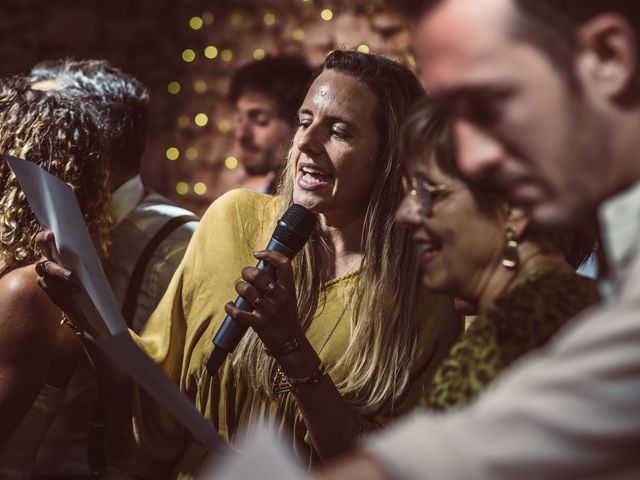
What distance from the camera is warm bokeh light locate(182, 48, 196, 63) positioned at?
14.5 ft

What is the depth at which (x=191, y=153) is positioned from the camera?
14.5 ft

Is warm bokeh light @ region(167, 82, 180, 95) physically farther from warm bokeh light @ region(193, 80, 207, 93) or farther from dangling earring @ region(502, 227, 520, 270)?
dangling earring @ region(502, 227, 520, 270)

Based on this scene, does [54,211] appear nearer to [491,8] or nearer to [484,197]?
[484,197]

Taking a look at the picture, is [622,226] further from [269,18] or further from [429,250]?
[269,18]

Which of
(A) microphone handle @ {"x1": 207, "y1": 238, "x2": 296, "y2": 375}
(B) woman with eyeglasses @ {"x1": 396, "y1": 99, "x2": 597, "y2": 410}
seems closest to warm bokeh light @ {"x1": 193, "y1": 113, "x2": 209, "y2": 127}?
(A) microphone handle @ {"x1": 207, "y1": 238, "x2": 296, "y2": 375}

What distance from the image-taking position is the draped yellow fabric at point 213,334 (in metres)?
1.76

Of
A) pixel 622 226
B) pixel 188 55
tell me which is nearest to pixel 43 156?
pixel 622 226

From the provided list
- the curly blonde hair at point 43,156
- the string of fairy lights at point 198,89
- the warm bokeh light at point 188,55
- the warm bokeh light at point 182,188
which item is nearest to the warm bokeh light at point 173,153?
the string of fairy lights at point 198,89

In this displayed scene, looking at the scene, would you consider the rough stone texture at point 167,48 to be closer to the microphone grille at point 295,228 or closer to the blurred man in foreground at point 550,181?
the microphone grille at point 295,228

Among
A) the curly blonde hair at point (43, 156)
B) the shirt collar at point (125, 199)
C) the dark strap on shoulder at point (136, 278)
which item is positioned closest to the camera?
the curly blonde hair at point (43, 156)

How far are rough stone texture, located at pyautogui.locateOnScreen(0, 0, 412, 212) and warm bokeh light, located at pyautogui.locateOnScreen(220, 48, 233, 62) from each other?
0.01 m

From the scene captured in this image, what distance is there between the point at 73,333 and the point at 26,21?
293 centimetres

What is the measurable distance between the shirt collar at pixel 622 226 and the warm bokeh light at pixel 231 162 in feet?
12.2

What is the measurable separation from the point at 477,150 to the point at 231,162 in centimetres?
368
